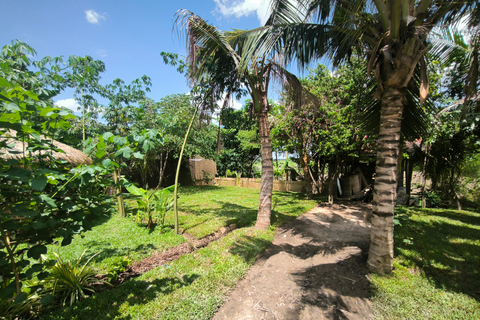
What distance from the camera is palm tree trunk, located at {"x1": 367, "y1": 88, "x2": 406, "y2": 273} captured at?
10.6 ft

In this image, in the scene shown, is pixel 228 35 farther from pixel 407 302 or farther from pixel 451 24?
pixel 407 302

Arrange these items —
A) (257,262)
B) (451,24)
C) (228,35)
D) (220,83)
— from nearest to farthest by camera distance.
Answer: (451,24)
(257,262)
(228,35)
(220,83)

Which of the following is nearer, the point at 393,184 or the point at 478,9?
the point at 478,9

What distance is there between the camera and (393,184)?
3234 millimetres

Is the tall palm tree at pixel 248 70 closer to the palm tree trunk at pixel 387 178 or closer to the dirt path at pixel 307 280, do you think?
the dirt path at pixel 307 280

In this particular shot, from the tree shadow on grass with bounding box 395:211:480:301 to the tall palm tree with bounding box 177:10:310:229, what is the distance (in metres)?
2.93

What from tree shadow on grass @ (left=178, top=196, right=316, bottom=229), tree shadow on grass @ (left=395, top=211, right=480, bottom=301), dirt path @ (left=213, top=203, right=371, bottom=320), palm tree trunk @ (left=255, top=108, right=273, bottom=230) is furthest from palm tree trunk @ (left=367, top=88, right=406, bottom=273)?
tree shadow on grass @ (left=178, top=196, right=316, bottom=229)

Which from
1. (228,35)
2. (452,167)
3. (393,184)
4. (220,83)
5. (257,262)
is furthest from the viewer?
(452,167)

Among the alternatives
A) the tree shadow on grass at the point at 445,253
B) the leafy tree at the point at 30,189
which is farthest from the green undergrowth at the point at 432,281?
the leafy tree at the point at 30,189

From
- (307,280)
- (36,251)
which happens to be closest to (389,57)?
(307,280)

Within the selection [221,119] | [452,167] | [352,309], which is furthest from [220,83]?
[452,167]

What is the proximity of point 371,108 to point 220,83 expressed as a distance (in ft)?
12.4

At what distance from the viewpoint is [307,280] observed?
337 cm

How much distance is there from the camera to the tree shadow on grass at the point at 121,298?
236cm
